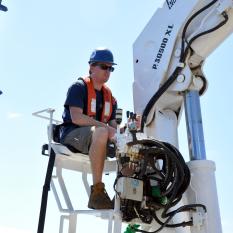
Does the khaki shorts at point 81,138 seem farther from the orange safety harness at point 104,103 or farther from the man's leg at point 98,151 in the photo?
the orange safety harness at point 104,103

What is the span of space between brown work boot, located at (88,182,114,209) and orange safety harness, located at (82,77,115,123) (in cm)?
95

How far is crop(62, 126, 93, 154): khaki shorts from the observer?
3881 mm

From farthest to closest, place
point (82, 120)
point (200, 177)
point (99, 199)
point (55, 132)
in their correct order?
point (55, 132) < point (82, 120) < point (99, 199) < point (200, 177)

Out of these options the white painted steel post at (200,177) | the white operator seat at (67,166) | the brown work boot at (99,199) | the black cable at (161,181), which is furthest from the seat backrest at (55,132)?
the white painted steel post at (200,177)

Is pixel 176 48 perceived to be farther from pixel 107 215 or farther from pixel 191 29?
pixel 107 215

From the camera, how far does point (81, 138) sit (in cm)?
392

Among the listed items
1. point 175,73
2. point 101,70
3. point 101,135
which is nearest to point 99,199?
point 101,135

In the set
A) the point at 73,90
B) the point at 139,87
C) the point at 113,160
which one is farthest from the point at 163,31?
the point at 113,160

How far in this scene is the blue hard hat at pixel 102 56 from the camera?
4.46 meters

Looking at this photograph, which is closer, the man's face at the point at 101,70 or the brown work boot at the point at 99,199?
the brown work boot at the point at 99,199

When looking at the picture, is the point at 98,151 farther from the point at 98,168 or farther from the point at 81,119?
the point at 81,119

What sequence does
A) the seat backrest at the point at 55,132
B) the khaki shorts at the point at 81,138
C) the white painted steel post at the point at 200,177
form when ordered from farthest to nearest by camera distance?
the seat backrest at the point at 55,132 → the khaki shorts at the point at 81,138 → the white painted steel post at the point at 200,177

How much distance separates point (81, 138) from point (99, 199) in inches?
24.4

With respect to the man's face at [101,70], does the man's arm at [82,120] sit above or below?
below
